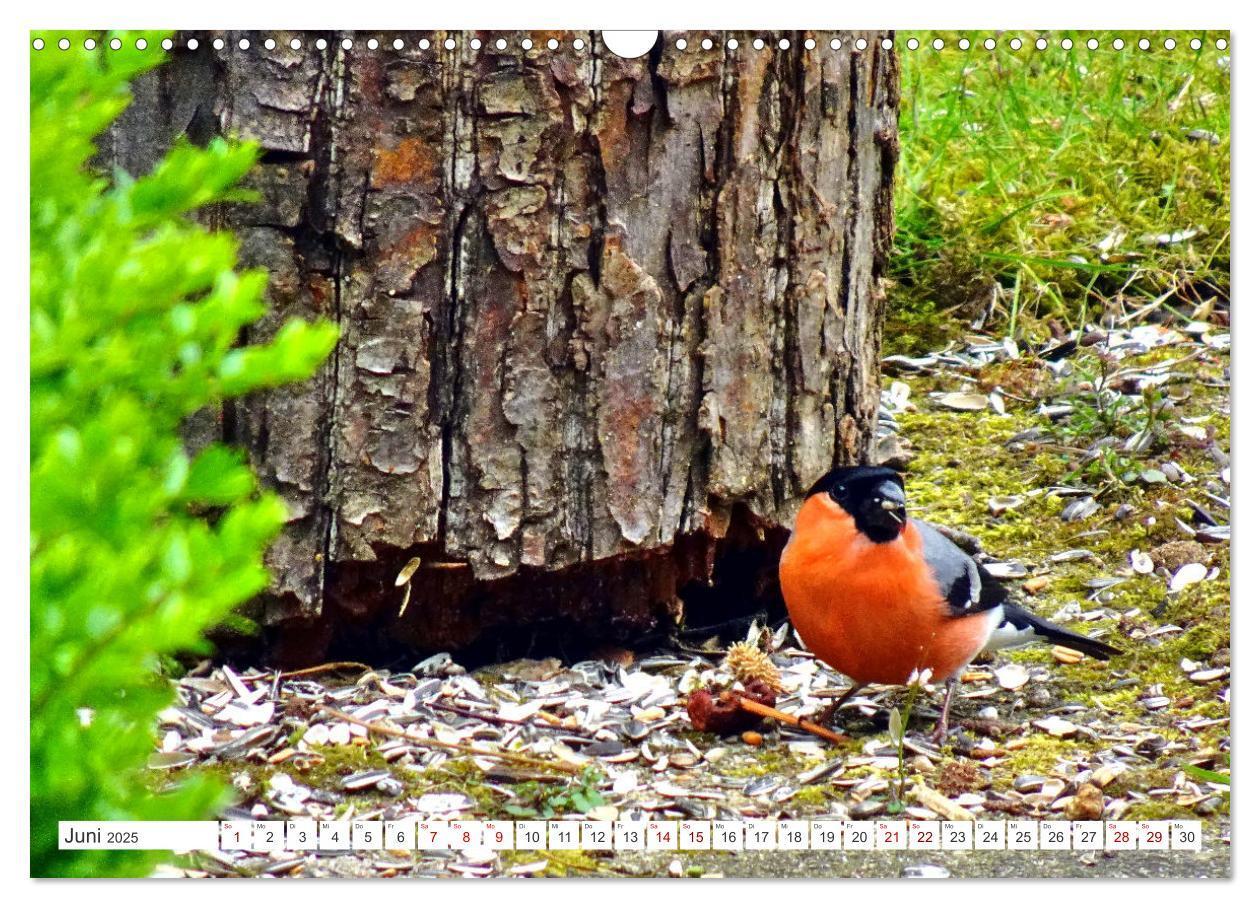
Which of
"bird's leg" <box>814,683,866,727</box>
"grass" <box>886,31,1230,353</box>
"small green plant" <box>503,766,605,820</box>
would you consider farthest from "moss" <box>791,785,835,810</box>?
"grass" <box>886,31,1230,353</box>

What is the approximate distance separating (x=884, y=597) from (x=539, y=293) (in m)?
0.80

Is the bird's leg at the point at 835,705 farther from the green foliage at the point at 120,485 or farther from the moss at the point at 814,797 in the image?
the green foliage at the point at 120,485

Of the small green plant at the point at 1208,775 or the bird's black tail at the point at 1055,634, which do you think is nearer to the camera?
the small green plant at the point at 1208,775

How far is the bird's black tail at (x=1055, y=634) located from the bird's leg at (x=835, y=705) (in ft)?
1.01

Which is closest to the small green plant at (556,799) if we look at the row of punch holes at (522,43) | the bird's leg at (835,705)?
the bird's leg at (835,705)

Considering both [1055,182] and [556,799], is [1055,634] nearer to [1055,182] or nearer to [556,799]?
[1055,182]

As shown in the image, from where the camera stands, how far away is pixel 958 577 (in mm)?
2600

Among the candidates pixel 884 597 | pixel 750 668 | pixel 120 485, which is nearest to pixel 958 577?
pixel 884 597

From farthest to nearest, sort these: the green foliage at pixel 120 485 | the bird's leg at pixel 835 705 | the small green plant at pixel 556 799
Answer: the bird's leg at pixel 835 705 → the small green plant at pixel 556 799 → the green foliage at pixel 120 485

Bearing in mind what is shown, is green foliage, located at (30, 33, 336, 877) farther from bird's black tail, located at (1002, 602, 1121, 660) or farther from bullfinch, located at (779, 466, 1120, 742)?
bird's black tail, located at (1002, 602, 1121, 660)

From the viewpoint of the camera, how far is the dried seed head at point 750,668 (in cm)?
252

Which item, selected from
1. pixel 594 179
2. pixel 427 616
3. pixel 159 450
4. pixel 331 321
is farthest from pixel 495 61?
pixel 159 450

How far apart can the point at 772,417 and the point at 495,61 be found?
794 mm

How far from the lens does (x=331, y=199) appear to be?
7.68 ft
